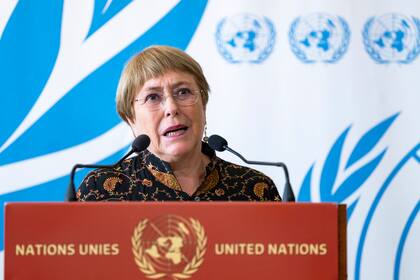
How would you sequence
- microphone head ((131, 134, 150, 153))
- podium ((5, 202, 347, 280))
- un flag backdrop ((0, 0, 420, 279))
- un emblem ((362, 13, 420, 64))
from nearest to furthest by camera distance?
podium ((5, 202, 347, 280)), microphone head ((131, 134, 150, 153)), un flag backdrop ((0, 0, 420, 279)), un emblem ((362, 13, 420, 64))

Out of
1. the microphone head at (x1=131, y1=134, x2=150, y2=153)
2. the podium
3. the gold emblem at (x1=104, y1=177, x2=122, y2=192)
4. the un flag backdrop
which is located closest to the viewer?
the podium

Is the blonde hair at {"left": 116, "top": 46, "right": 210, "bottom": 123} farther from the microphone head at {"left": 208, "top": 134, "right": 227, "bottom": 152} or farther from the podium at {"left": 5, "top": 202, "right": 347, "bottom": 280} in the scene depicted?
the podium at {"left": 5, "top": 202, "right": 347, "bottom": 280}

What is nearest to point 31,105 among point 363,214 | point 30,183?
point 30,183

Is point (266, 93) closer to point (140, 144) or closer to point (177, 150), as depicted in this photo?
point (177, 150)

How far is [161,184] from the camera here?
181 centimetres

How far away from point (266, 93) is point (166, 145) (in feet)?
2.97

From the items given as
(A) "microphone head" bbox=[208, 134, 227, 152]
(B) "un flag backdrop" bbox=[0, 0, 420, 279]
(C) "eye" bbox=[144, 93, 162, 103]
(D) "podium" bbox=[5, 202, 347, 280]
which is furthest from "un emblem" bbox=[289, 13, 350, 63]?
(D) "podium" bbox=[5, 202, 347, 280]

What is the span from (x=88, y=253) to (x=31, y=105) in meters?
1.62

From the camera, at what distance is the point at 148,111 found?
5.91 feet

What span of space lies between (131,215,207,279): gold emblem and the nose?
29.6 inches

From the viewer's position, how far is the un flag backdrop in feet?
8.35

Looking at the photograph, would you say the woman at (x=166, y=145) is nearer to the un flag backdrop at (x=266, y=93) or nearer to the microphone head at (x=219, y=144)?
the microphone head at (x=219, y=144)

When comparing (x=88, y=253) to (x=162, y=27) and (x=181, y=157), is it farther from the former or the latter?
(x=162, y=27)

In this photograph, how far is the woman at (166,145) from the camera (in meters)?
1.79
